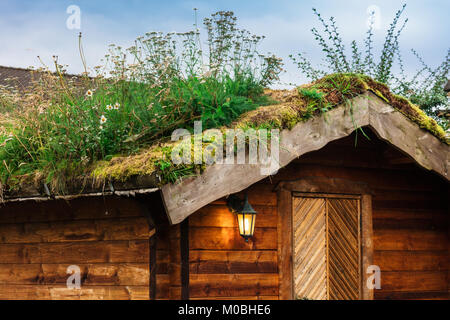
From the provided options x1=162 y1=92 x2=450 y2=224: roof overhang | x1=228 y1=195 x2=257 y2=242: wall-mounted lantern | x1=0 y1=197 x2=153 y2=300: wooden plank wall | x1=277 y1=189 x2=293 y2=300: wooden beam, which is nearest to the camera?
x1=162 y1=92 x2=450 y2=224: roof overhang

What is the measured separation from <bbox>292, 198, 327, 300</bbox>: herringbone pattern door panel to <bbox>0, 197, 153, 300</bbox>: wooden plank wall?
1833 millimetres

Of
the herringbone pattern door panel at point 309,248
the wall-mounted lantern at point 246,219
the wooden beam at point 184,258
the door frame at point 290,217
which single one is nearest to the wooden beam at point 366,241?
the door frame at point 290,217

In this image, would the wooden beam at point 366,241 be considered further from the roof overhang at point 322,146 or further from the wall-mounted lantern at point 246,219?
the wall-mounted lantern at point 246,219

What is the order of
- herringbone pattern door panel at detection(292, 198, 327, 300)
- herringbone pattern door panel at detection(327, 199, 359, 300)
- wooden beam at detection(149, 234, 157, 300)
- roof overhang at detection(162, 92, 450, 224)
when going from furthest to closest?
herringbone pattern door panel at detection(327, 199, 359, 300) < herringbone pattern door panel at detection(292, 198, 327, 300) < wooden beam at detection(149, 234, 157, 300) < roof overhang at detection(162, 92, 450, 224)

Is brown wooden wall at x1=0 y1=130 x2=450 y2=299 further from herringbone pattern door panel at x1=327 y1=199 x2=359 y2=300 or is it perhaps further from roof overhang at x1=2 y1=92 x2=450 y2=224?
roof overhang at x1=2 y1=92 x2=450 y2=224

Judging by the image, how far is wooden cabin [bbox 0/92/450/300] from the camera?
5648mm

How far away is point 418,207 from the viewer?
7355mm

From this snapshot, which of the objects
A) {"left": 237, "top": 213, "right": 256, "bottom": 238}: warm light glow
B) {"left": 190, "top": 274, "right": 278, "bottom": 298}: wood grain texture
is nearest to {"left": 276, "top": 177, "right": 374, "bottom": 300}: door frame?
{"left": 190, "top": 274, "right": 278, "bottom": 298}: wood grain texture

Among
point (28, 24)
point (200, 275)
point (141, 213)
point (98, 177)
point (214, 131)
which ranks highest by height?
point (28, 24)

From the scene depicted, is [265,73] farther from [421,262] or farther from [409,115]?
[421,262]

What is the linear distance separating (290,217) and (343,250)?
89cm

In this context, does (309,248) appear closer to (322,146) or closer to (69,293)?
(322,146)
